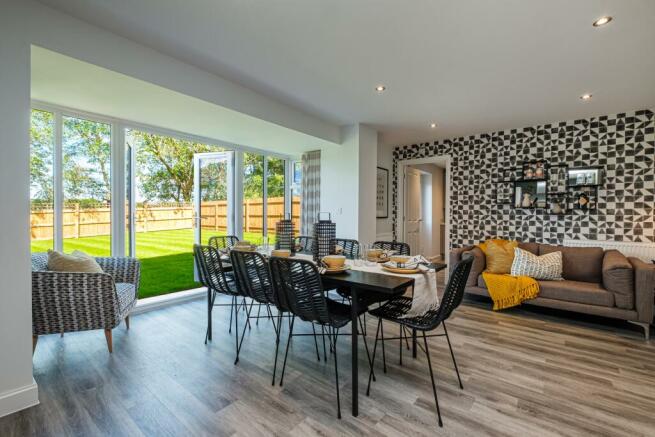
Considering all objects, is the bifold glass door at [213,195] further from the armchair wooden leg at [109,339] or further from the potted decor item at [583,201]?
the potted decor item at [583,201]

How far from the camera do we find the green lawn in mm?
4857

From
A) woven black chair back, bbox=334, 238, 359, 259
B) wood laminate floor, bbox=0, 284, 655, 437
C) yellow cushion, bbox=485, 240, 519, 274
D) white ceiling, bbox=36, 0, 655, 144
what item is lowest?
wood laminate floor, bbox=0, 284, 655, 437

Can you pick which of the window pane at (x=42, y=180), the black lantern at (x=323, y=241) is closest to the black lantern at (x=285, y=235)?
the black lantern at (x=323, y=241)

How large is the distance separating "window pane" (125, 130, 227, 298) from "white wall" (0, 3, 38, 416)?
8.00 ft

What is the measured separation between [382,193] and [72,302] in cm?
463

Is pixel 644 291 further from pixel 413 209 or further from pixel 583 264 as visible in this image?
pixel 413 209

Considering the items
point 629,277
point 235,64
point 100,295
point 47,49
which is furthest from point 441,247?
point 47,49

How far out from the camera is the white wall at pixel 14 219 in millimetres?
1853

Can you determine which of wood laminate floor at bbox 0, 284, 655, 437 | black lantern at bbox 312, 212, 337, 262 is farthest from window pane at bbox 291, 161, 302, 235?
black lantern at bbox 312, 212, 337, 262

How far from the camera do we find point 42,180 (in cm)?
306

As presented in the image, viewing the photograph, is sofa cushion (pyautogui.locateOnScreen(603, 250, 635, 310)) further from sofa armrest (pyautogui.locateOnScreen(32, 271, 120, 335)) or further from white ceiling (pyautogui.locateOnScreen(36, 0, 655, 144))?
sofa armrest (pyautogui.locateOnScreen(32, 271, 120, 335))

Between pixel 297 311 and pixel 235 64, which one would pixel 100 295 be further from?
pixel 235 64

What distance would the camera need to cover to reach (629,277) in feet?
10.3

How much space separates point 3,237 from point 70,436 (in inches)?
47.0
